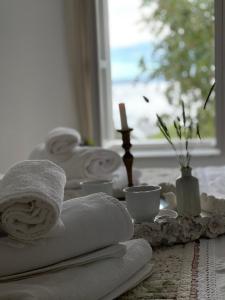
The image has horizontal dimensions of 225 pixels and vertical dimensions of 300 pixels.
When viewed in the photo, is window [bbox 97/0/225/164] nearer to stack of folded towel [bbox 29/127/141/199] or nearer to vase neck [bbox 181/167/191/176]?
stack of folded towel [bbox 29/127/141/199]

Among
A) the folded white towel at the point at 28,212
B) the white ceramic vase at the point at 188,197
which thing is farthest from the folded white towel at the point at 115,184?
the folded white towel at the point at 28,212

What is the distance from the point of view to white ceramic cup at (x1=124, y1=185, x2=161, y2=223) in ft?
4.37

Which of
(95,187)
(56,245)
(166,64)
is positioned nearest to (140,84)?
(166,64)

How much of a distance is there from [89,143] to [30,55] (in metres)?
0.62

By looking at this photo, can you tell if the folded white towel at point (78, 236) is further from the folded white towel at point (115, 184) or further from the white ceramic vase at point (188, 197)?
the folded white towel at point (115, 184)

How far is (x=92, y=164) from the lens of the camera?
193 centimetres

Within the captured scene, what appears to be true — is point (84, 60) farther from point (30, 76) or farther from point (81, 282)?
point (81, 282)

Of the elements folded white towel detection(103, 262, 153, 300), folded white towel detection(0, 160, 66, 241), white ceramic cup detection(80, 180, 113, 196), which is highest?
folded white towel detection(0, 160, 66, 241)

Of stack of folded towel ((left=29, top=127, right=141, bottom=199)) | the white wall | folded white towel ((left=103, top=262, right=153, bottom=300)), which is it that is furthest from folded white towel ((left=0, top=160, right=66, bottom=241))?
the white wall

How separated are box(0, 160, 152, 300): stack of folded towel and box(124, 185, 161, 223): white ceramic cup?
307 mm

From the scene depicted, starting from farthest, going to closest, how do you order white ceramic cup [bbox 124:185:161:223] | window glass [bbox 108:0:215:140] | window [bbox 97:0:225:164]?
window glass [bbox 108:0:215:140], window [bbox 97:0:225:164], white ceramic cup [bbox 124:185:161:223]

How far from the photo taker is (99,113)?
3236 millimetres

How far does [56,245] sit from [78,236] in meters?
0.05

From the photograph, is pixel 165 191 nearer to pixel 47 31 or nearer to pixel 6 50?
pixel 6 50
